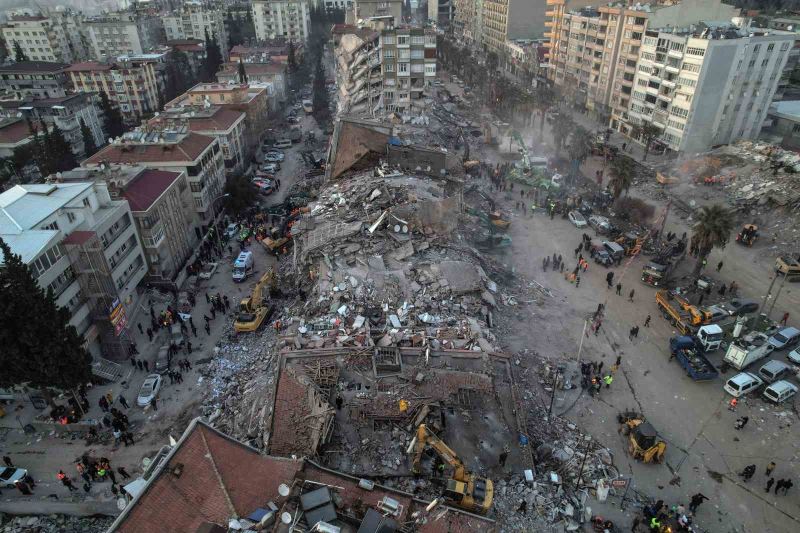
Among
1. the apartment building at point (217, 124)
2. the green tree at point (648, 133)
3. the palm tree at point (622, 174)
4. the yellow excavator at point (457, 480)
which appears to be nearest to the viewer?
the yellow excavator at point (457, 480)

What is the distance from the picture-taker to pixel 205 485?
14875 millimetres

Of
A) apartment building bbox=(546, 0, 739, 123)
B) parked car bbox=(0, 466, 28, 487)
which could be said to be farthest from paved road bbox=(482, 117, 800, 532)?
apartment building bbox=(546, 0, 739, 123)

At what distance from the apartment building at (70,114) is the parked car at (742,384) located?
235 ft

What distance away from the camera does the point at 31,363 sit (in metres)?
24.3

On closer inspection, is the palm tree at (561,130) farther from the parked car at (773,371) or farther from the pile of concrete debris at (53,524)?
the pile of concrete debris at (53,524)

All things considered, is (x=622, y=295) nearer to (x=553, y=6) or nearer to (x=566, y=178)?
(x=566, y=178)

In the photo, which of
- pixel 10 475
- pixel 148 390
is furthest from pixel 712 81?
pixel 10 475

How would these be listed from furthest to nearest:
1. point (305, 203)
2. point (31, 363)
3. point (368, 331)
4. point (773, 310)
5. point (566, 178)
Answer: point (566, 178) < point (305, 203) < point (773, 310) < point (368, 331) < point (31, 363)

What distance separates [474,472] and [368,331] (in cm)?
913

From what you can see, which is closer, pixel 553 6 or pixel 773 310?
pixel 773 310

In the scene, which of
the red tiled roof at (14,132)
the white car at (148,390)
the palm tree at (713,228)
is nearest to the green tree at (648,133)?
the palm tree at (713,228)

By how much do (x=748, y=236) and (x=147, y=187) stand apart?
1871 inches

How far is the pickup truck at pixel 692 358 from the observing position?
91.2 feet

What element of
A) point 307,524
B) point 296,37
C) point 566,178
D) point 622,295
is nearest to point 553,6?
point 566,178
